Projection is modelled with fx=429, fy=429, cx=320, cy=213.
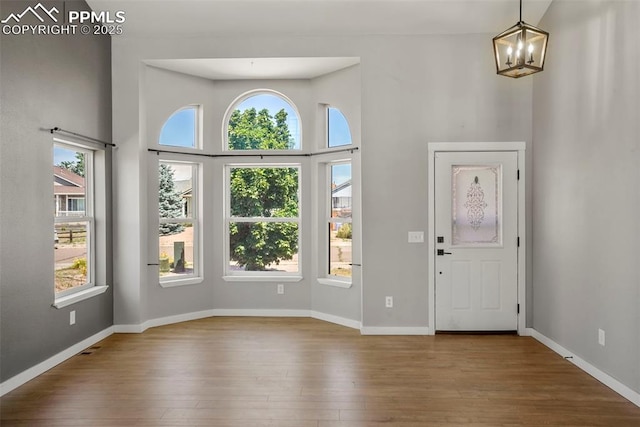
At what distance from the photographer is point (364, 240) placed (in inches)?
184

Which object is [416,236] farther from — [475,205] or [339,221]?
[339,221]

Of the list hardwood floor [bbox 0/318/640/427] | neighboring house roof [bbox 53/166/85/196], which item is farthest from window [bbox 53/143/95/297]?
hardwood floor [bbox 0/318/640/427]

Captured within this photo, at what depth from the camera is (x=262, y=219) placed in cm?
554

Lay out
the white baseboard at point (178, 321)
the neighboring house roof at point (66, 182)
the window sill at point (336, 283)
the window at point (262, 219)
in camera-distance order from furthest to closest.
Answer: the window at point (262, 219) → the window sill at point (336, 283) → the neighboring house roof at point (66, 182) → the white baseboard at point (178, 321)

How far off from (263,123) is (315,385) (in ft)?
11.2

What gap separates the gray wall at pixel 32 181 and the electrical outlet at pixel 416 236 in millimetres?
3412

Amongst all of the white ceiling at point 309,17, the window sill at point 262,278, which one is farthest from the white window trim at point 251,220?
the white ceiling at point 309,17

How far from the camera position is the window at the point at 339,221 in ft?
17.1

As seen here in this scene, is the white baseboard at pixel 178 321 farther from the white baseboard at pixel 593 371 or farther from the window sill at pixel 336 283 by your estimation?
the white baseboard at pixel 593 371

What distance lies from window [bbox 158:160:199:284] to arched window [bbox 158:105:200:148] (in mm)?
253

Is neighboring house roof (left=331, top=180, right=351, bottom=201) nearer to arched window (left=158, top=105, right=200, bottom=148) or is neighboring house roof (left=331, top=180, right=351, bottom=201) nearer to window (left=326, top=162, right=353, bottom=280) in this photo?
window (left=326, top=162, right=353, bottom=280)

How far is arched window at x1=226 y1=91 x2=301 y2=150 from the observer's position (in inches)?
217

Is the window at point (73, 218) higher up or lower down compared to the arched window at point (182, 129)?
lower down

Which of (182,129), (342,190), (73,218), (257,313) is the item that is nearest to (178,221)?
(182,129)
